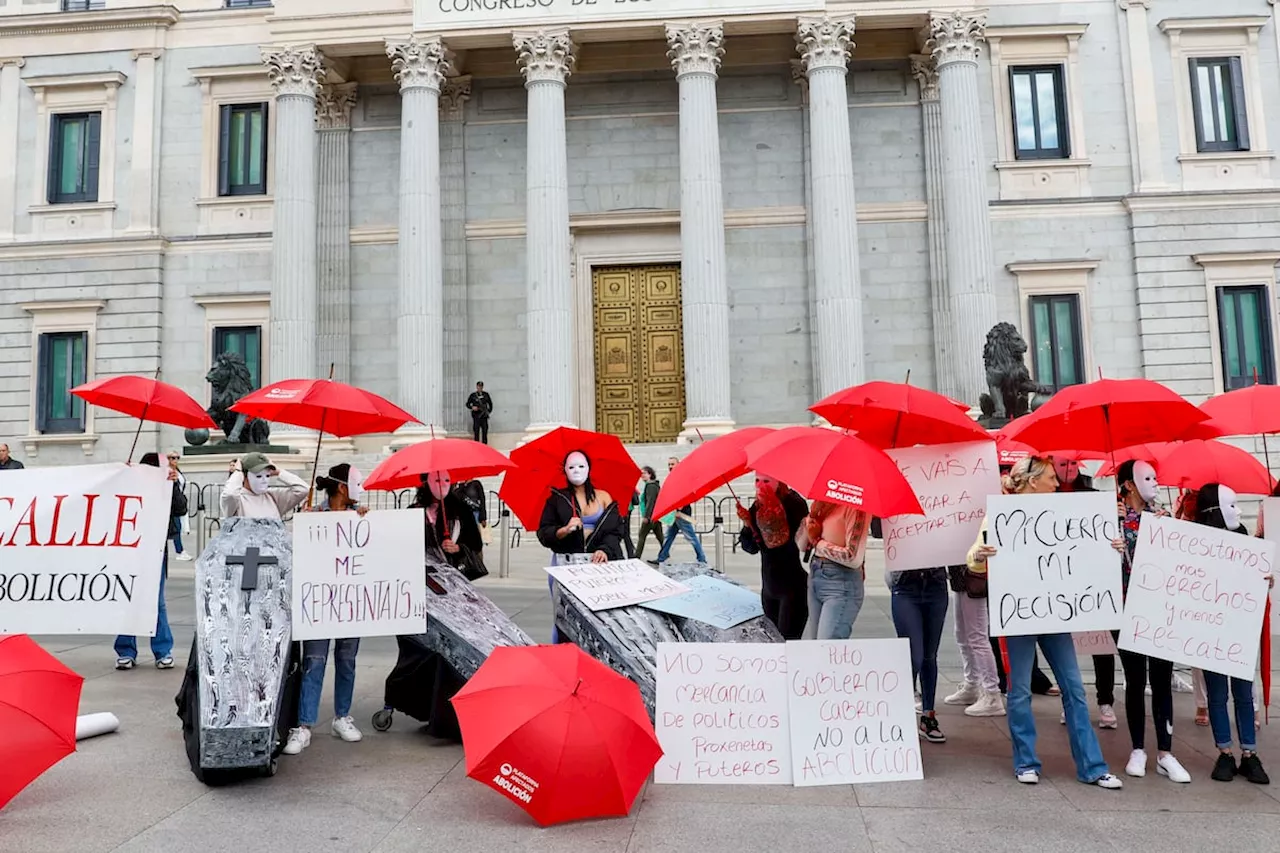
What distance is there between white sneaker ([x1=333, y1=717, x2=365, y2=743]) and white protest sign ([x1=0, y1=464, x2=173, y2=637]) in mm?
1403

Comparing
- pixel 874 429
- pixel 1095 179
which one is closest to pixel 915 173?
pixel 1095 179

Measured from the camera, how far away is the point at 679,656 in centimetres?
609

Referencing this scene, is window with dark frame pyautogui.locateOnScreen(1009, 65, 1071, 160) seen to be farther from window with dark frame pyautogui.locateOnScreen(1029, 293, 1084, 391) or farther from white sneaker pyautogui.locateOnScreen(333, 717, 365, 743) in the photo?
white sneaker pyautogui.locateOnScreen(333, 717, 365, 743)

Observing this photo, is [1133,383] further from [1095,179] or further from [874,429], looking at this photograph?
[1095,179]

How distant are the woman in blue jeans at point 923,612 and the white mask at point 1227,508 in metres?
1.75

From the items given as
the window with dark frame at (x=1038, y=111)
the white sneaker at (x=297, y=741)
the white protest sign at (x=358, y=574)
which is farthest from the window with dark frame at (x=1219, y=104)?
the white sneaker at (x=297, y=741)

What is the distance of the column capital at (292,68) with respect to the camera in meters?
25.0

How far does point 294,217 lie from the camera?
24594mm

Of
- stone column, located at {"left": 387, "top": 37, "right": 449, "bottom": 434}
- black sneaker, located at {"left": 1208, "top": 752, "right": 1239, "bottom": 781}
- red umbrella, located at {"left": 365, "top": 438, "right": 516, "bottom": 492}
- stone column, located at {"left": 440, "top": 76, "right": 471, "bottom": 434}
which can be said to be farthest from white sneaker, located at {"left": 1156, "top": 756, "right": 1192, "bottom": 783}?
stone column, located at {"left": 440, "top": 76, "right": 471, "bottom": 434}

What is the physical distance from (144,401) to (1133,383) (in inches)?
285

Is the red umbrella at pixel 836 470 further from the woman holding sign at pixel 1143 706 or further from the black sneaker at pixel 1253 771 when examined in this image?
the black sneaker at pixel 1253 771

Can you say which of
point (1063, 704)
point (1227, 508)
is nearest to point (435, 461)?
point (1063, 704)

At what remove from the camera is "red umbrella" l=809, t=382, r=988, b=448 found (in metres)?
6.28

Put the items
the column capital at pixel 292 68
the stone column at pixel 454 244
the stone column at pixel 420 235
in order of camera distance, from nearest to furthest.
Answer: the stone column at pixel 420 235 < the column capital at pixel 292 68 < the stone column at pixel 454 244
